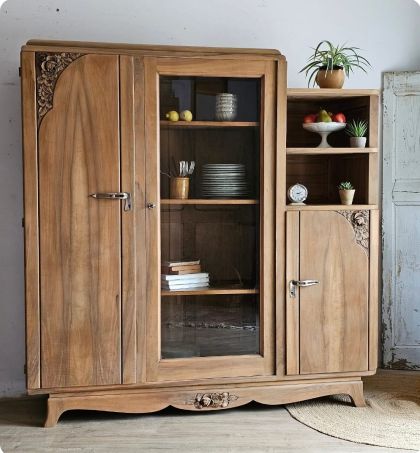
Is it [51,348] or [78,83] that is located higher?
[78,83]

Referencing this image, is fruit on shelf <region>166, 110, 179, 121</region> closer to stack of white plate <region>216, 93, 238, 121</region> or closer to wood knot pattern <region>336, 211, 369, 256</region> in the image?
stack of white plate <region>216, 93, 238, 121</region>

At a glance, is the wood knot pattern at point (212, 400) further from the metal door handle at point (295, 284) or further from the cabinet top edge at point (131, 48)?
the cabinet top edge at point (131, 48)

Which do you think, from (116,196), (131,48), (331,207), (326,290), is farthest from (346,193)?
(131,48)

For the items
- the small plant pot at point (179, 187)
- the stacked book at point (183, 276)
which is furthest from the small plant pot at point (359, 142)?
the stacked book at point (183, 276)

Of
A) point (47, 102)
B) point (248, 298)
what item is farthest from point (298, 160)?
point (47, 102)

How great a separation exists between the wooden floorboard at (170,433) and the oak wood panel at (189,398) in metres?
0.06

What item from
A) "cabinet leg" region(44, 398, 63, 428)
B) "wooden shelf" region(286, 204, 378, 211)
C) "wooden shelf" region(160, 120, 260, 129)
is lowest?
"cabinet leg" region(44, 398, 63, 428)

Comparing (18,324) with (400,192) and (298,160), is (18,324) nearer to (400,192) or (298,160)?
(298,160)

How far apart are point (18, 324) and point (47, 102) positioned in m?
1.18

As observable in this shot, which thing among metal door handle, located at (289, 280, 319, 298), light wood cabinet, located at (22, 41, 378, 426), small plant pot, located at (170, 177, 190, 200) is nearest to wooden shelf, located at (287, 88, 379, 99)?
light wood cabinet, located at (22, 41, 378, 426)

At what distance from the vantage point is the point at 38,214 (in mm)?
2895

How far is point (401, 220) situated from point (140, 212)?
1.57 meters

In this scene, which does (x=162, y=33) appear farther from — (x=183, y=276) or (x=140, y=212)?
(x=183, y=276)

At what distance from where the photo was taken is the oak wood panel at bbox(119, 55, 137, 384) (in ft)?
9.59
